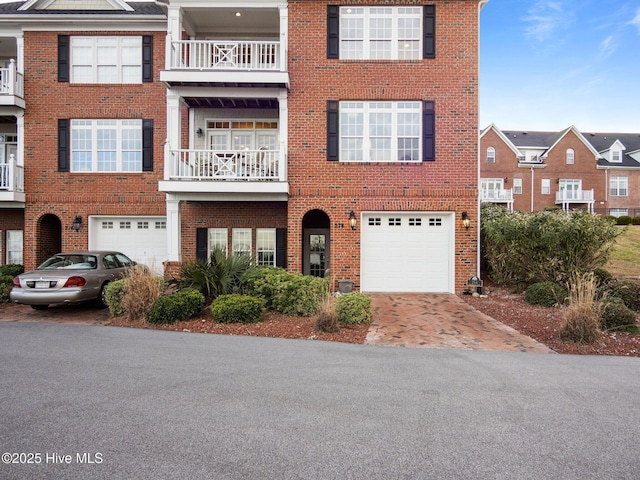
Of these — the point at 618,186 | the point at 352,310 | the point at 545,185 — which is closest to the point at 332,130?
the point at 352,310

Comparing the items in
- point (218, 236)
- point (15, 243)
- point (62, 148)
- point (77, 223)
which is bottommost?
point (15, 243)

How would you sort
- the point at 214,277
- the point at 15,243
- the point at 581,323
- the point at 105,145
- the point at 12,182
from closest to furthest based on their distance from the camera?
the point at 581,323
the point at 214,277
the point at 12,182
the point at 105,145
the point at 15,243

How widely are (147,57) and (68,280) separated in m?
8.53

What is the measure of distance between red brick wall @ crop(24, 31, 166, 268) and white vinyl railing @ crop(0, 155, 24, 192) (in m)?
0.22

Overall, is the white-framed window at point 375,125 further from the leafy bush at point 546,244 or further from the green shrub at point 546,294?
the green shrub at point 546,294

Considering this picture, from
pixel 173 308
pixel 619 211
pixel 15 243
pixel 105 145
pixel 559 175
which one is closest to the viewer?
pixel 173 308

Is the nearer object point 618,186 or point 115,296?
point 115,296

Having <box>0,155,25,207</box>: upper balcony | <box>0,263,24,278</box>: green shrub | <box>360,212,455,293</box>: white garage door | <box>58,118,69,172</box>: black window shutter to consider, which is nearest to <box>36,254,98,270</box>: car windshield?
<box>0,263,24,278</box>: green shrub

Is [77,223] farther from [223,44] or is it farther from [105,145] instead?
[223,44]

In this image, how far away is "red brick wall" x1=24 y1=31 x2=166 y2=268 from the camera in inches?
530

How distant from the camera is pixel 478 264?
40.1ft

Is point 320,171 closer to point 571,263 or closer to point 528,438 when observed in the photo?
point 571,263

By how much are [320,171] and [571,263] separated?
25.0 feet

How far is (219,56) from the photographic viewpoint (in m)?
12.2
